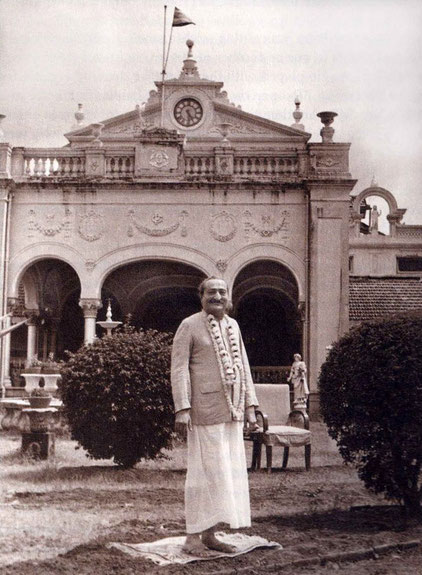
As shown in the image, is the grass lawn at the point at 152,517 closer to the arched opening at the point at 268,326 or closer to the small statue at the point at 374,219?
the arched opening at the point at 268,326

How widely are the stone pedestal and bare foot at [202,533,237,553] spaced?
5.29 metres

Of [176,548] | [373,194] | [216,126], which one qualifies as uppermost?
[373,194]

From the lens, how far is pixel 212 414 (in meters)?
5.50

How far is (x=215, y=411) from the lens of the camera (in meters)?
5.51

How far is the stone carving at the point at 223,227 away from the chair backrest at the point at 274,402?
836cm

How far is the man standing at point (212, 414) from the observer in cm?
538

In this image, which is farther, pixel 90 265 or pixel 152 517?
pixel 90 265

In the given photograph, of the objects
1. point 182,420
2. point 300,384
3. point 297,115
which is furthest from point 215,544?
point 297,115

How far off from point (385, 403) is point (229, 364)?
165cm

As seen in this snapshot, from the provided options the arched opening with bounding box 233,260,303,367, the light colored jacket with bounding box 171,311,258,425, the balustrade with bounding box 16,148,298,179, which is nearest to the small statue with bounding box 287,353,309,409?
the balustrade with bounding box 16,148,298,179

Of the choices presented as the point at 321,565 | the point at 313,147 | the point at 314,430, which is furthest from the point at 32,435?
the point at 313,147

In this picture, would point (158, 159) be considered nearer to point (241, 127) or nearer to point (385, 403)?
point (241, 127)

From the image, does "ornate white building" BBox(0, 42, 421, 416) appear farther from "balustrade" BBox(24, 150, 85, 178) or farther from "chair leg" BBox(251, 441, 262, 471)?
"chair leg" BBox(251, 441, 262, 471)

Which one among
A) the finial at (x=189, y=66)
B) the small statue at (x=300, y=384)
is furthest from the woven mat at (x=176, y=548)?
the finial at (x=189, y=66)
